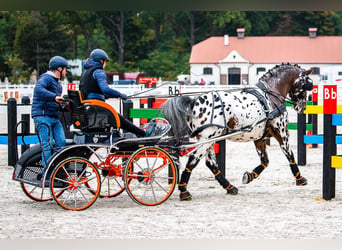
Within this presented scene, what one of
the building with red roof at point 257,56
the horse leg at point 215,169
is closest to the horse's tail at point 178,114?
the horse leg at point 215,169

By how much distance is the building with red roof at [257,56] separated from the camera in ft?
214

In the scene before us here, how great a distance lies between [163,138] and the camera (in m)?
8.87

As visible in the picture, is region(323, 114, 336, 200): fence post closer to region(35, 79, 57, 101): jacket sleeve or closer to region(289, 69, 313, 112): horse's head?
region(289, 69, 313, 112): horse's head

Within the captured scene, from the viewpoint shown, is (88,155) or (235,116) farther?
(235,116)

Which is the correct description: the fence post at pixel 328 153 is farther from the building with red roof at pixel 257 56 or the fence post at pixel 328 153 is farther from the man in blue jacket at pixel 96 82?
the building with red roof at pixel 257 56

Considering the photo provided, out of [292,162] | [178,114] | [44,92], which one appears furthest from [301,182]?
[44,92]

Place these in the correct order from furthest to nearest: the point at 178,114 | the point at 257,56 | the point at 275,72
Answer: the point at 257,56 < the point at 275,72 < the point at 178,114

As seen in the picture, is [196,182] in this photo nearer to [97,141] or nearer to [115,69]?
[97,141]

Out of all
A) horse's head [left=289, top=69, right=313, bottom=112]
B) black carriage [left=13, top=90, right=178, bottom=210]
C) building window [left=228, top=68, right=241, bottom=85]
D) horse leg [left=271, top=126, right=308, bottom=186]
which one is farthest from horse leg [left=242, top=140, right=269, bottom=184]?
building window [left=228, top=68, right=241, bottom=85]

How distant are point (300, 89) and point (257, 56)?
2242 inches

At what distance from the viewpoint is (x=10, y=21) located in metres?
64.1

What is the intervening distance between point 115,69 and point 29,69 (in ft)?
29.7

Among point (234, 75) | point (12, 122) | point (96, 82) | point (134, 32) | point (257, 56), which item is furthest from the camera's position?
point (134, 32)

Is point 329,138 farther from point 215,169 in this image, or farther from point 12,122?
point 12,122
